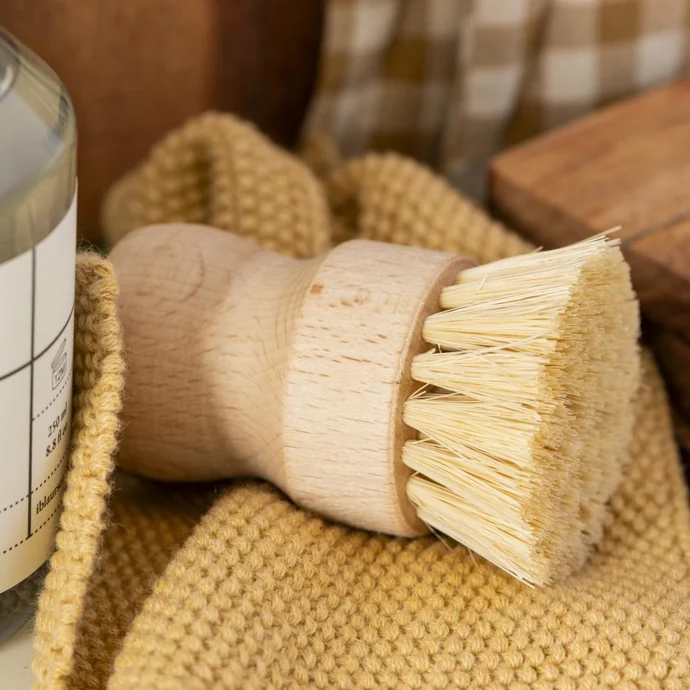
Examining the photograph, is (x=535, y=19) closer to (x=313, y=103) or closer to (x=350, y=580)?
(x=313, y=103)

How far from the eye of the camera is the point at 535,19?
645mm

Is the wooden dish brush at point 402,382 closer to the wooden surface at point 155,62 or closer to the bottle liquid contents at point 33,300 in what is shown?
the bottle liquid contents at point 33,300

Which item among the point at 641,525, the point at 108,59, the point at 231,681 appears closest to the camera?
the point at 231,681

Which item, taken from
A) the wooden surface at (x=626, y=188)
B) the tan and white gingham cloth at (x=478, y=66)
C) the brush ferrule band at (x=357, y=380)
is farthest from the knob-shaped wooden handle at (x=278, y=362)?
the tan and white gingham cloth at (x=478, y=66)

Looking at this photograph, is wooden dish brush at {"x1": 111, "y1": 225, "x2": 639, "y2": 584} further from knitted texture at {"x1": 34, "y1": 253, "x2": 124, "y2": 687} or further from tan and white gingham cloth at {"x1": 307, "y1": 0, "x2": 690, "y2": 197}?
tan and white gingham cloth at {"x1": 307, "y1": 0, "x2": 690, "y2": 197}

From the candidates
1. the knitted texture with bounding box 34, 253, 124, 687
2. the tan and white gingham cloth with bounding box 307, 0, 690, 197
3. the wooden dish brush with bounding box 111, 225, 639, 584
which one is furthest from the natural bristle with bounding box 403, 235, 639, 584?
the tan and white gingham cloth with bounding box 307, 0, 690, 197

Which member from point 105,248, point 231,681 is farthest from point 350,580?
point 105,248

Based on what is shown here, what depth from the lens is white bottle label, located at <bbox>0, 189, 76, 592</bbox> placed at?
0.95 feet

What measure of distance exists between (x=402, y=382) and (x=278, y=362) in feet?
0.17

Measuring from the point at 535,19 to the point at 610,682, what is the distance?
1.52 ft

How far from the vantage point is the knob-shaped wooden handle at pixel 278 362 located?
1.16 ft

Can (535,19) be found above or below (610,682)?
above

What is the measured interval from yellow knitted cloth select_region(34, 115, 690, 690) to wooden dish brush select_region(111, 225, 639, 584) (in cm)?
2

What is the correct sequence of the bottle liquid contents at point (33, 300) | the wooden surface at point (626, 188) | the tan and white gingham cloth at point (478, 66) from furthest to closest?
the tan and white gingham cloth at point (478, 66) < the wooden surface at point (626, 188) < the bottle liquid contents at point (33, 300)
